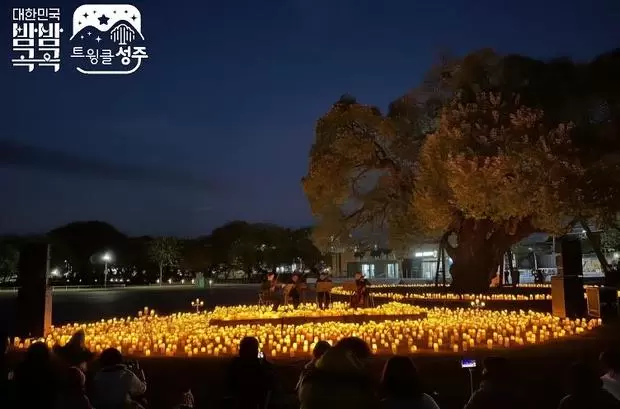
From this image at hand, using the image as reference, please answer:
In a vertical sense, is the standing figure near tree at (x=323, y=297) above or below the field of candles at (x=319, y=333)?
above

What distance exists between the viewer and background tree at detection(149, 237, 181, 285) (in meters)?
74.7

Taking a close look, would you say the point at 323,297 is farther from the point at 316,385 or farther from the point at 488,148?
the point at 316,385

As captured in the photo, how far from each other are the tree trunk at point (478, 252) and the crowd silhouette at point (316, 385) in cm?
1888

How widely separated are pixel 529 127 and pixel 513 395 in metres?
15.1

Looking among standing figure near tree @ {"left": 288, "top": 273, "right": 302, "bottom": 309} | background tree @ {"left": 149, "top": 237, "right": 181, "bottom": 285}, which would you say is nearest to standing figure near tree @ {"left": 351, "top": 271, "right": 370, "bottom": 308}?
standing figure near tree @ {"left": 288, "top": 273, "right": 302, "bottom": 309}

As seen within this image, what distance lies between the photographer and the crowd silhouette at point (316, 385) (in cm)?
421

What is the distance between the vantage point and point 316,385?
429 centimetres

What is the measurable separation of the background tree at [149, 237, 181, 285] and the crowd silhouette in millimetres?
69812

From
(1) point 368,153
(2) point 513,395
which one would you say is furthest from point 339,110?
(2) point 513,395

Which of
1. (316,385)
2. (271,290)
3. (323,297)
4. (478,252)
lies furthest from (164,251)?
(316,385)

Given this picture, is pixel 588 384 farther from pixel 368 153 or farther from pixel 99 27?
pixel 368 153

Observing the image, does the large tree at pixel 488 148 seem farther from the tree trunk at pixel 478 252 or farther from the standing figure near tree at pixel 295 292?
the standing figure near tree at pixel 295 292

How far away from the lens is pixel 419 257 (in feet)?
174

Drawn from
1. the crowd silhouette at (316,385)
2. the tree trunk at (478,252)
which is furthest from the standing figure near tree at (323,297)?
the crowd silhouette at (316,385)
